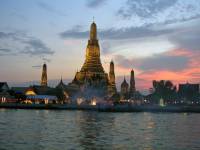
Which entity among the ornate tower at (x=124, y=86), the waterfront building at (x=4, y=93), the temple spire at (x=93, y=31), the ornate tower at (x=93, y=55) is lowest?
the waterfront building at (x=4, y=93)

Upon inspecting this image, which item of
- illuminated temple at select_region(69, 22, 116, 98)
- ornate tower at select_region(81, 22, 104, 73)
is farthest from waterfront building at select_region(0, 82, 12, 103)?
ornate tower at select_region(81, 22, 104, 73)

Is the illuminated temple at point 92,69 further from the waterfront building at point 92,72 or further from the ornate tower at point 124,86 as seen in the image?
the ornate tower at point 124,86

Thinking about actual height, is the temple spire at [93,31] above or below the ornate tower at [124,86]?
above

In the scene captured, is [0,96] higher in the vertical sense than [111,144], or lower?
higher

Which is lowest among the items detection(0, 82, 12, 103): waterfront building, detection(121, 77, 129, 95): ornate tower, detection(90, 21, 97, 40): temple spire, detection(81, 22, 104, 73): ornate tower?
detection(0, 82, 12, 103): waterfront building

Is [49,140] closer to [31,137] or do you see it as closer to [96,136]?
[31,137]

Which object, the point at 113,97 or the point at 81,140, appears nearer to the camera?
the point at 81,140

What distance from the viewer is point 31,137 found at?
116ft

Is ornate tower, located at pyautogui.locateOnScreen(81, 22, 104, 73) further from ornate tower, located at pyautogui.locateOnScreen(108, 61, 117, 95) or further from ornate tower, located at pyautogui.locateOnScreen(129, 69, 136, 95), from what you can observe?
ornate tower, located at pyautogui.locateOnScreen(129, 69, 136, 95)

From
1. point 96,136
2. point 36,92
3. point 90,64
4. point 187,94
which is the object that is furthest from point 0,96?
point 96,136

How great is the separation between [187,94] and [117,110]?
56880 millimetres

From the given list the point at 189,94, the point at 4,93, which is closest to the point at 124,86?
the point at 189,94

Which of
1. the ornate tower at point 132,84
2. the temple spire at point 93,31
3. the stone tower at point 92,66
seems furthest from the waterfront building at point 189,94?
the temple spire at point 93,31

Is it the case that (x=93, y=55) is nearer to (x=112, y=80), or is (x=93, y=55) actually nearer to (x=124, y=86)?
(x=112, y=80)
